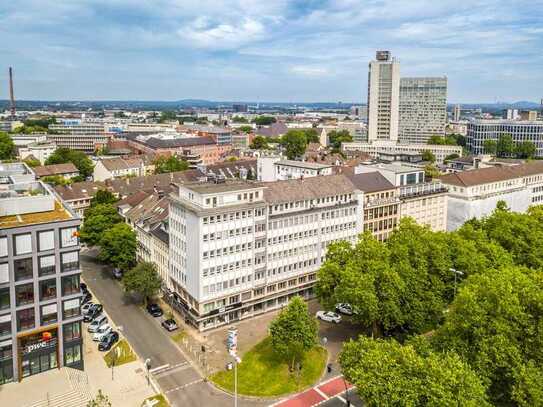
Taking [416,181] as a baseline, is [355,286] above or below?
below

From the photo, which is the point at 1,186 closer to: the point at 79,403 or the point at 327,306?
the point at 79,403

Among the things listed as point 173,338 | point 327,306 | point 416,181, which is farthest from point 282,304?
point 416,181

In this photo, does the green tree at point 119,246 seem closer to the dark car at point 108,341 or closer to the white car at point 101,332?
the white car at point 101,332

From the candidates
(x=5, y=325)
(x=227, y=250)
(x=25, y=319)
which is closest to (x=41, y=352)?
(x=25, y=319)

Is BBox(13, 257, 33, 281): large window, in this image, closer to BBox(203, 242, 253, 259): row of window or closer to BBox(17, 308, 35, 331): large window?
BBox(17, 308, 35, 331): large window

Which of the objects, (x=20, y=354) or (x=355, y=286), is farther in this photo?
(x=355, y=286)

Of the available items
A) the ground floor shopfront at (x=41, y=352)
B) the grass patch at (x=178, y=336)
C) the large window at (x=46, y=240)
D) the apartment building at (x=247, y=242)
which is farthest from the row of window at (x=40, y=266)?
the grass patch at (x=178, y=336)

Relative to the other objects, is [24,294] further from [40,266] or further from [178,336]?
[178,336]

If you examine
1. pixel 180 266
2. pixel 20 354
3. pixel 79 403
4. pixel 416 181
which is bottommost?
pixel 79 403
